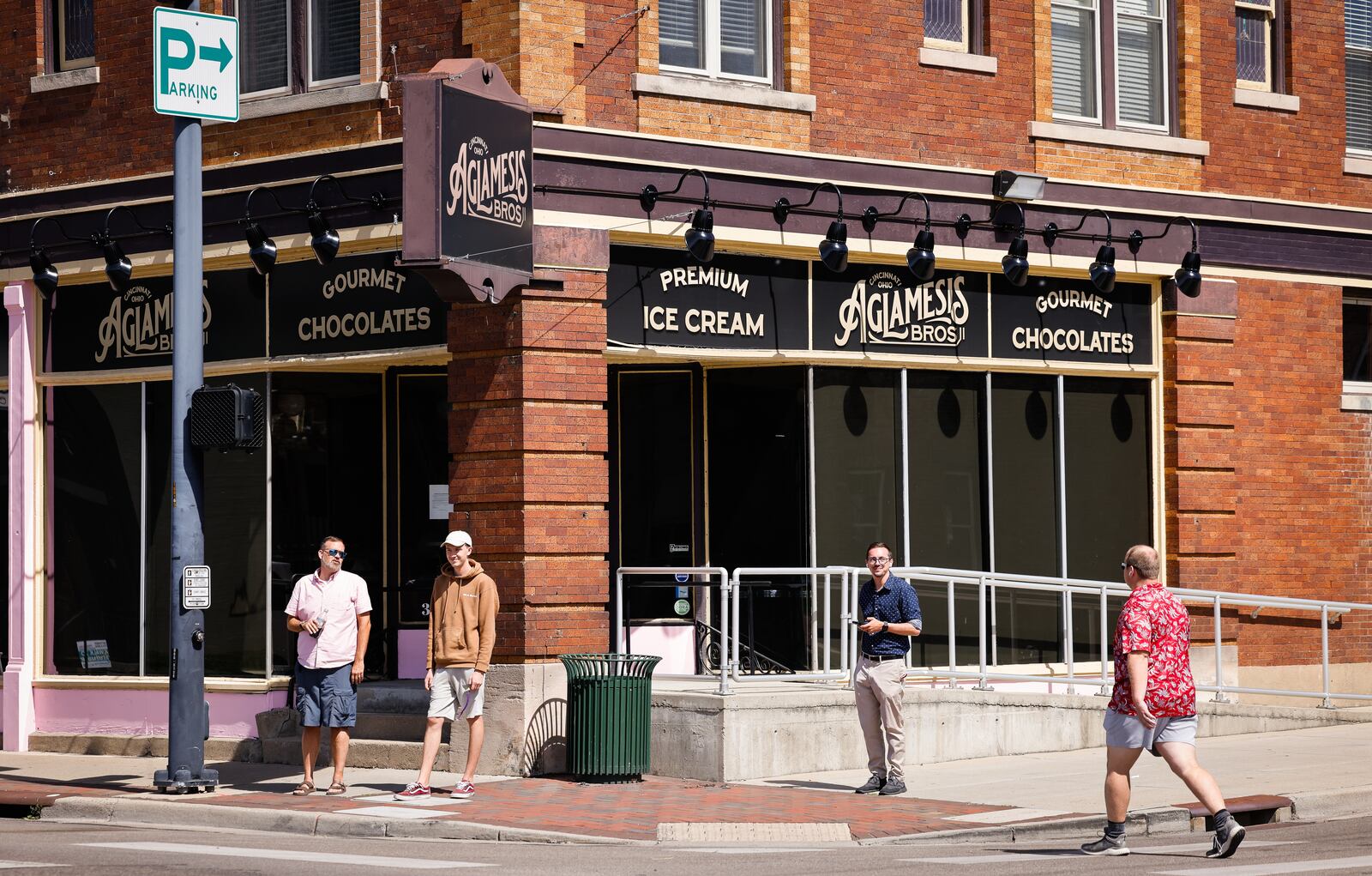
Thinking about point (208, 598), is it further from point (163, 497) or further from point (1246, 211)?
point (1246, 211)

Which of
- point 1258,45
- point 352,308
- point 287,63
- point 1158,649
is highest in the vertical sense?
point 1258,45

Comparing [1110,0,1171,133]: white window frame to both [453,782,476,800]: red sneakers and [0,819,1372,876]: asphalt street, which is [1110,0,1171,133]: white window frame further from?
[453,782,476,800]: red sneakers

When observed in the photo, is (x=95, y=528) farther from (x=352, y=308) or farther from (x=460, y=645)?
(x=460, y=645)

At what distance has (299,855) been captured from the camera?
1062cm

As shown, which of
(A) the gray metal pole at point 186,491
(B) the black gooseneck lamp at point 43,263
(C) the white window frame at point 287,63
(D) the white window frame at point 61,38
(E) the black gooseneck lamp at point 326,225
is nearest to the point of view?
(A) the gray metal pole at point 186,491

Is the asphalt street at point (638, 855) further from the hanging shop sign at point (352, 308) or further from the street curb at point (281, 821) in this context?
the hanging shop sign at point (352, 308)

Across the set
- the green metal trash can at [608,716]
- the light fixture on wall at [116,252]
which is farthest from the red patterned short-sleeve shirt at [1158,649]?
the light fixture on wall at [116,252]

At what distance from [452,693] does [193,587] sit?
6.65 ft

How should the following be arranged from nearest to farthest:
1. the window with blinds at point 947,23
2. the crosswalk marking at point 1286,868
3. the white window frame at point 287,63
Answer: the crosswalk marking at point 1286,868 → the white window frame at point 287,63 → the window with blinds at point 947,23

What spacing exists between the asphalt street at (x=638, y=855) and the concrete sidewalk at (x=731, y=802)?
21 centimetres

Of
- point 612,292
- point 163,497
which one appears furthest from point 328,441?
point 612,292

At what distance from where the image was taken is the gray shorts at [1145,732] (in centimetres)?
1053

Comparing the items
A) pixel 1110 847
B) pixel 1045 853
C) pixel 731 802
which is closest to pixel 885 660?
pixel 731 802

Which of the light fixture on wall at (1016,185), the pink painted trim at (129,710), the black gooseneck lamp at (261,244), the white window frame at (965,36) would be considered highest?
the white window frame at (965,36)
